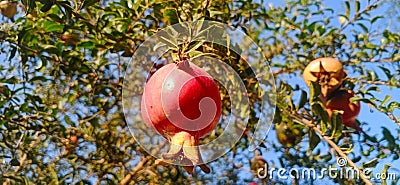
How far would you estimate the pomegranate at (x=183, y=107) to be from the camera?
2.38 feet

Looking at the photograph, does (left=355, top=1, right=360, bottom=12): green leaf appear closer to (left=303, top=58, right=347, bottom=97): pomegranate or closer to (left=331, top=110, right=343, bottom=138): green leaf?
(left=303, top=58, right=347, bottom=97): pomegranate

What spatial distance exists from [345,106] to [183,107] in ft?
1.97

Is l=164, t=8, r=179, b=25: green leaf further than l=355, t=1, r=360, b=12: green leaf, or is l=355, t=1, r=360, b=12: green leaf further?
l=355, t=1, r=360, b=12: green leaf

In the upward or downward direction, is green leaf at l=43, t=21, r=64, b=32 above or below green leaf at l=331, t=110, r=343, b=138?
above

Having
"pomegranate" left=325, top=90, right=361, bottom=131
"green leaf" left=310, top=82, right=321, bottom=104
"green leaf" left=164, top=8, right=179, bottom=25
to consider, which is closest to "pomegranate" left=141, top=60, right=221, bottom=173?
"green leaf" left=164, top=8, right=179, bottom=25

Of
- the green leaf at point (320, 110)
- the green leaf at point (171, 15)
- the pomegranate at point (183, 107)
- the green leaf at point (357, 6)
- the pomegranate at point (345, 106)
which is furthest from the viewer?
the green leaf at point (357, 6)

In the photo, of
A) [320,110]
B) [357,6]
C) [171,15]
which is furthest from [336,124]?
[357,6]

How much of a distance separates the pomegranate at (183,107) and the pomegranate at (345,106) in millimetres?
526

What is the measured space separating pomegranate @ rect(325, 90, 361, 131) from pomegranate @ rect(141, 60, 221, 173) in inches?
20.7

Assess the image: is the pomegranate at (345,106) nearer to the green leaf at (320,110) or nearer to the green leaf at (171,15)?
the green leaf at (320,110)

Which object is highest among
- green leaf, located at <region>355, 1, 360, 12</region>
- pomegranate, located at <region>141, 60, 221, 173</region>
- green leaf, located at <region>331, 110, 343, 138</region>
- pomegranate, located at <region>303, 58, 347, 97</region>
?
green leaf, located at <region>355, 1, 360, 12</region>

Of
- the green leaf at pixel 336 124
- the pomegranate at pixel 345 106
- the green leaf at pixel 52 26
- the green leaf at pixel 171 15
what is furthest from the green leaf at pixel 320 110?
the green leaf at pixel 52 26

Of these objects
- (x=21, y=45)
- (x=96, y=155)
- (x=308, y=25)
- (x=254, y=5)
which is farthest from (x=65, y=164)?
(x=308, y=25)

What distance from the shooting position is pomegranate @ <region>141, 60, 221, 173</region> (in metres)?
0.73
